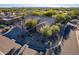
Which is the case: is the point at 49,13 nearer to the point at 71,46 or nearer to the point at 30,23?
the point at 30,23

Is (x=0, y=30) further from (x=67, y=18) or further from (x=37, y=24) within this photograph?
(x=67, y=18)

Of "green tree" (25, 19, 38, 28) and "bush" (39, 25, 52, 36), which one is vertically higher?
"green tree" (25, 19, 38, 28)

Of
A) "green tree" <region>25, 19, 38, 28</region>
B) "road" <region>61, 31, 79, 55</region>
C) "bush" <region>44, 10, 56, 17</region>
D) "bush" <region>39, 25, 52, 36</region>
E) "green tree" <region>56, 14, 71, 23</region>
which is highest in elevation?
"bush" <region>44, 10, 56, 17</region>

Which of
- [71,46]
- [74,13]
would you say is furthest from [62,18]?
[71,46]

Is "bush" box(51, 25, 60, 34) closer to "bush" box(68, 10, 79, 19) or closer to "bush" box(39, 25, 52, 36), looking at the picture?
"bush" box(39, 25, 52, 36)

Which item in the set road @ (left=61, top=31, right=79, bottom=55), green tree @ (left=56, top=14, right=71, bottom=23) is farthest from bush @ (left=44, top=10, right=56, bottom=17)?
road @ (left=61, top=31, right=79, bottom=55)

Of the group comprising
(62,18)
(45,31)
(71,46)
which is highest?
(62,18)

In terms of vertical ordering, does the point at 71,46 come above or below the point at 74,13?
below

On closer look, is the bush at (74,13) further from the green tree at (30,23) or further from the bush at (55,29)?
the green tree at (30,23)

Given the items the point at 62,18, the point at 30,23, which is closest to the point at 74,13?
the point at 62,18
